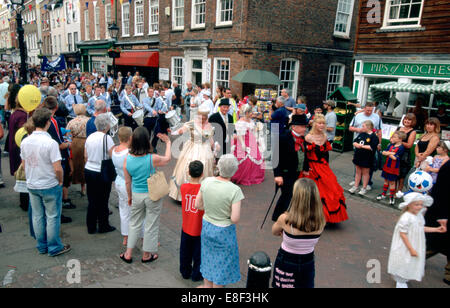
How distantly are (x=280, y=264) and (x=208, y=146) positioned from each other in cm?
340

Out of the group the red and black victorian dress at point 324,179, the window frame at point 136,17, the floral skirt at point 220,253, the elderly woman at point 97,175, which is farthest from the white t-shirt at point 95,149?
the window frame at point 136,17

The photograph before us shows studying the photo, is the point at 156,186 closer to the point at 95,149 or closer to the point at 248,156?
the point at 95,149

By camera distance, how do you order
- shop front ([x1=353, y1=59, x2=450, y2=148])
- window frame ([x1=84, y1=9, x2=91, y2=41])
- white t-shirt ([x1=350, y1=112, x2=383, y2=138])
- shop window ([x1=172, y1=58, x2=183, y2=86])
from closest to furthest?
1. white t-shirt ([x1=350, y1=112, x2=383, y2=138])
2. shop front ([x1=353, y1=59, x2=450, y2=148])
3. shop window ([x1=172, y1=58, x2=183, y2=86])
4. window frame ([x1=84, y1=9, x2=91, y2=41])

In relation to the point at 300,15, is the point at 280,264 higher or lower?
lower

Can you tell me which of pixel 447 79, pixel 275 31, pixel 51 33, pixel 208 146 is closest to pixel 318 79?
pixel 275 31

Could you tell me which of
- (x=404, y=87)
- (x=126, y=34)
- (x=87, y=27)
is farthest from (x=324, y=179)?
(x=87, y=27)

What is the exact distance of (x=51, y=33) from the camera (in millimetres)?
38094

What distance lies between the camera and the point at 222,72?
15461 mm

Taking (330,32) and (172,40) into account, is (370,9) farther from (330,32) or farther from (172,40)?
(172,40)

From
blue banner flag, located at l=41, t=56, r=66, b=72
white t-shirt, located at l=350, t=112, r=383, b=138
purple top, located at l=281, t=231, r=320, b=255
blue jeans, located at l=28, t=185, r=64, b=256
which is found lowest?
blue jeans, located at l=28, t=185, r=64, b=256

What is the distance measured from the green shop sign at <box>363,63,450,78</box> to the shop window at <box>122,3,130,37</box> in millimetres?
17495

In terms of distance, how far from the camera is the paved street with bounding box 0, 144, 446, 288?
151 inches

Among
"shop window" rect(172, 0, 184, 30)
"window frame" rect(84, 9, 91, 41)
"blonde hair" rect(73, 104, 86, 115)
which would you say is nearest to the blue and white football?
"blonde hair" rect(73, 104, 86, 115)

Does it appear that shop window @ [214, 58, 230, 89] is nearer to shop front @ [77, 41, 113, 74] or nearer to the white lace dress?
the white lace dress
